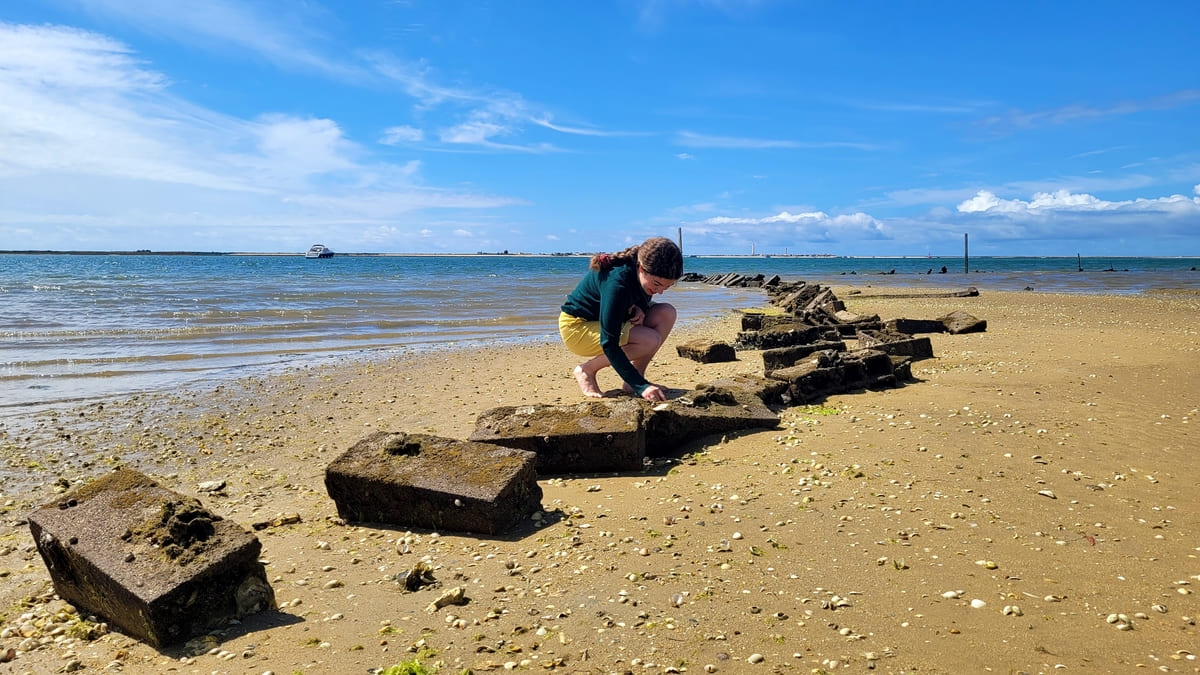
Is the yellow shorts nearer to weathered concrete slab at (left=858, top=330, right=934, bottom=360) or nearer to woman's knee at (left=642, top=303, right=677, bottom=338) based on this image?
woman's knee at (left=642, top=303, right=677, bottom=338)

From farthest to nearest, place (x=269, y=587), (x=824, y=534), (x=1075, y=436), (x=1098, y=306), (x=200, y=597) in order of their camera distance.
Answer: (x=1098, y=306)
(x=1075, y=436)
(x=824, y=534)
(x=269, y=587)
(x=200, y=597)

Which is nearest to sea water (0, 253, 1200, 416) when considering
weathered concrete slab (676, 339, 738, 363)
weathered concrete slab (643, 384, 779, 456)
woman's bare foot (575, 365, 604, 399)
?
weathered concrete slab (676, 339, 738, 363)

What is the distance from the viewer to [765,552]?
3.78 m

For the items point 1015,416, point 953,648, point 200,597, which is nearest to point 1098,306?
point 1015,416

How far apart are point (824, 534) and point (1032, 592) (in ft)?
3.24

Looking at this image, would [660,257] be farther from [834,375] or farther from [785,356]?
[785,356]

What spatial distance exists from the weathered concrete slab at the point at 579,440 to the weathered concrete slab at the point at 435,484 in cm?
60

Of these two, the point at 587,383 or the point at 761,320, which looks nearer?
the point at 587,383

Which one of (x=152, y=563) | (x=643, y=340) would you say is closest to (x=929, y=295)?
(x=643, y=340)

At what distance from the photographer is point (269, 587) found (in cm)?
355

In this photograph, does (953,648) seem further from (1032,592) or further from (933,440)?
(933,440)

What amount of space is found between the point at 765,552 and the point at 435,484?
1838 mm

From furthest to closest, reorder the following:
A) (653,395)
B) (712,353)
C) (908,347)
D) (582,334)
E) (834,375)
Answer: (712,353) → (908,347) → (834,375) → (582,334) → (653,395)

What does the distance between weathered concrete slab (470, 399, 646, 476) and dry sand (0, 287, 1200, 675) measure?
6.4 inches
